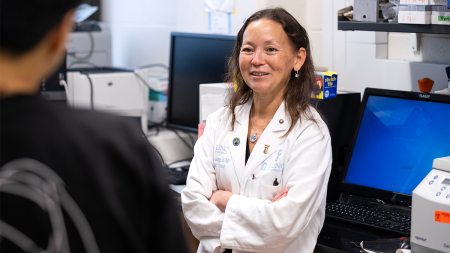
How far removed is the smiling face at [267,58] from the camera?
228cm

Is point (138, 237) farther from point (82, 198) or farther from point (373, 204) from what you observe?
point (373, 204)

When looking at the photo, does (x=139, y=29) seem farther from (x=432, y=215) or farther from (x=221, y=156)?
(x=432, y=215)

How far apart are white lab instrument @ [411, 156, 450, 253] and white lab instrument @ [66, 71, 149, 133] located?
183 centimetres

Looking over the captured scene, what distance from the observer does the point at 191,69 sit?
11.0ft

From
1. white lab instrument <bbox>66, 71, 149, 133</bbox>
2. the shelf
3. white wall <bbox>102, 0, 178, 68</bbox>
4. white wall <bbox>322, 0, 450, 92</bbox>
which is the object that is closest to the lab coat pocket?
the shelf

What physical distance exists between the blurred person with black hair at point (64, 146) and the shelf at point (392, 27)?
156cm

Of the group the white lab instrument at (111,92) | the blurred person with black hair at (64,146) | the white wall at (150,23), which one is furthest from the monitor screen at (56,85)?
the blurred person with black hair at (64,146)

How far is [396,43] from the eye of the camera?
281 cm

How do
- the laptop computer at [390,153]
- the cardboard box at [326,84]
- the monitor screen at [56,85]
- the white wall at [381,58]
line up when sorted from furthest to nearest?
the monitor screen at [56,85] → the white wall at [381,58] → the cardboard box at [326,84] → the laptop computer at [390,153]

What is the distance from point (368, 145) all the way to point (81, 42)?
2005mm

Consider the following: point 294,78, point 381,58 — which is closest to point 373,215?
point 294,78

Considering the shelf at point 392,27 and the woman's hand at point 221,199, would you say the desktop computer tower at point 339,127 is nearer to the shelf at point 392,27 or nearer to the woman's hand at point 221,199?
the shelf at point 392,27

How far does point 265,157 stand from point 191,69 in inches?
49.1

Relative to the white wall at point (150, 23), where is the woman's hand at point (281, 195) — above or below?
below
